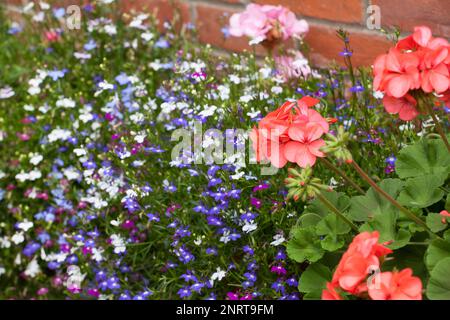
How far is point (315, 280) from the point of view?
1519mm

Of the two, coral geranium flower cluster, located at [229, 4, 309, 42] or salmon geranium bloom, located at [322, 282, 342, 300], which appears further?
coral geranium flower cluster, located at [229, 4, 309, 42]

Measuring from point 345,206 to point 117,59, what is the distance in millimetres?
1428

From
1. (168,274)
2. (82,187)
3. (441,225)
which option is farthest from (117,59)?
(441,225)

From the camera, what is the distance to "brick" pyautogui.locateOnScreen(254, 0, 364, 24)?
2.36m

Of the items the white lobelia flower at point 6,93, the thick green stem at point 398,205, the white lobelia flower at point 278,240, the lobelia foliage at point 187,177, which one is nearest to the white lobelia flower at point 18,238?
the lobelia foliage at point 187,177

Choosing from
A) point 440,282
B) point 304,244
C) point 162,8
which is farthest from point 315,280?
point 162,8

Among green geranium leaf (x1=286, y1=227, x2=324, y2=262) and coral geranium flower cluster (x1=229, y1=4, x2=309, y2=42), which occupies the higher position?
coral geranium flower cluster (x1=229, y1=4, x2=309, y2=42)

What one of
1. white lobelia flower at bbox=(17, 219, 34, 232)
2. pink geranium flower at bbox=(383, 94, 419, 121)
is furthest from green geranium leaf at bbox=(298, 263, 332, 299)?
white lobelia flower at bbox=(17, 219, 34, 232)

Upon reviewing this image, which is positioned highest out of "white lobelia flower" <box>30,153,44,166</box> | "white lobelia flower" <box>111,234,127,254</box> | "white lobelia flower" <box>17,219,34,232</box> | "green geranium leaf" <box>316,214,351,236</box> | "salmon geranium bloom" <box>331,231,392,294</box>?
"salmon geranium bloom" <box>331,231,392,294</box>

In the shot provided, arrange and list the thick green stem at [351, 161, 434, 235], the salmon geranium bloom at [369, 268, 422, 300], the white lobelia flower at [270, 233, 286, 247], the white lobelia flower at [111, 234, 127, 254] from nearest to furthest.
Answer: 1. the salmon geranium bloom at [369, 268, 422, 300]
2. the thick green stem at [351, 161, 434, 235]
3. the white lobelia flower at [270, 233, 286, 247]
4. the white lobelia flower at [111, 234, 127, 254]

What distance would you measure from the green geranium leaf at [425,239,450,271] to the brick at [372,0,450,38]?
3.09ft

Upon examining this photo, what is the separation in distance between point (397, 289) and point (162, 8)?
201cm

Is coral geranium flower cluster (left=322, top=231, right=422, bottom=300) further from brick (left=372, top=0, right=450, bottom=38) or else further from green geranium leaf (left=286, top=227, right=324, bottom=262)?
brick (left=372, top=0, right=450, bottom=38)

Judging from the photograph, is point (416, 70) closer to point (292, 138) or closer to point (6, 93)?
point (292, 138)
